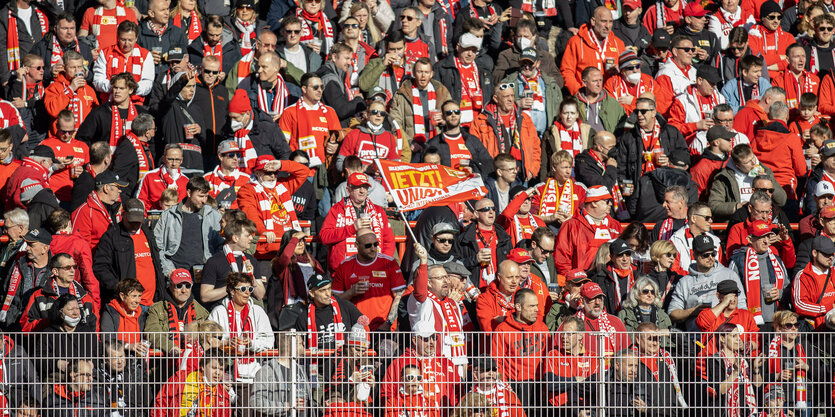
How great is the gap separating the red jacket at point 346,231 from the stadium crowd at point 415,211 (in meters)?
0.04

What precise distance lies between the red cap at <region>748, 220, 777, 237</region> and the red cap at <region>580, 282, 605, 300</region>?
8.24ft

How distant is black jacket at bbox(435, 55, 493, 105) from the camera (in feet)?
58.4

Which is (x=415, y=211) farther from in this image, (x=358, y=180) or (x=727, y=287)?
(x=727, y=287)

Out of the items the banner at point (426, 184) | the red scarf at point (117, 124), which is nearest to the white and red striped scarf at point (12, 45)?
the red scarf at point (117, 124)

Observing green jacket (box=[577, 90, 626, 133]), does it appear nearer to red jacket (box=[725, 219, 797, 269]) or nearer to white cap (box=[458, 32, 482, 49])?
white cap (box=[458, 32, 482, 49])

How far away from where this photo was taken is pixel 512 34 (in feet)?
63.3

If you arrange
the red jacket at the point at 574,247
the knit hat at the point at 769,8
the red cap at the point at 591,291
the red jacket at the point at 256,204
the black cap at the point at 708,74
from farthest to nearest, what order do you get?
the knit hat at the point at 769,8 → the black cap at the point at 708,74 → the red jacket at the point at 574,247 → the red jacket at the point at 256,204 → the red cap at the point at 591,291

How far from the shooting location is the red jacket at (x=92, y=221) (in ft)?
47.0

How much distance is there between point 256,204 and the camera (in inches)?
583

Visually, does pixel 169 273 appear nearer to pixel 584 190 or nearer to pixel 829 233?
pixel 584 190

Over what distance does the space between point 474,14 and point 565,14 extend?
4.99 ft

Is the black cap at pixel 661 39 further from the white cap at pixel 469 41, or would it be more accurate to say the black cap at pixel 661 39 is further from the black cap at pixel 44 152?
the black cap at pixel 44 152

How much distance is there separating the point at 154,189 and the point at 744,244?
6.34 meters

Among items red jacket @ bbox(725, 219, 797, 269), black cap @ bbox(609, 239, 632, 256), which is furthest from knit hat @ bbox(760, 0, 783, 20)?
black cap @ bbox(609, 239, 632, 256)
